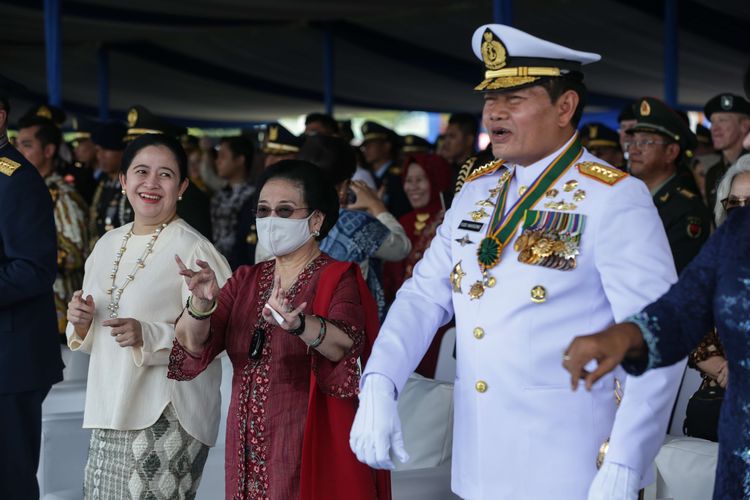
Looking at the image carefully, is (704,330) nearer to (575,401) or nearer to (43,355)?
(575,401)

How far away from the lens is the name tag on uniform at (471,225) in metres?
2.34

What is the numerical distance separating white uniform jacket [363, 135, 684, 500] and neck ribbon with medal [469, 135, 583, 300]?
1 centimetres

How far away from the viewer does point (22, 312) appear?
349 cm

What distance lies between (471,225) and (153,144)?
120 centimetres

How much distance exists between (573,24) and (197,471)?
29.9 feet

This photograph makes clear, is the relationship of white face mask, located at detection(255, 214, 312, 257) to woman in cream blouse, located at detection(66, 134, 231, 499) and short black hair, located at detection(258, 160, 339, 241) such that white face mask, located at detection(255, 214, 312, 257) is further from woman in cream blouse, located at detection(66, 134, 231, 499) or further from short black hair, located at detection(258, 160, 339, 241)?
woman in cream blouse, located at detection(66, 134, 231, 499)

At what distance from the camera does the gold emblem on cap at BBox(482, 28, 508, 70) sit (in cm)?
229

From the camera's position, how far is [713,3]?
1024 centimetres

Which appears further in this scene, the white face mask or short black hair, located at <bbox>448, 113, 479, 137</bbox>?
short black hair, located at <bbox>448, 113, 479, 137</bbox>

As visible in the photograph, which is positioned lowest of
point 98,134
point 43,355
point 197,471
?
point 197,471

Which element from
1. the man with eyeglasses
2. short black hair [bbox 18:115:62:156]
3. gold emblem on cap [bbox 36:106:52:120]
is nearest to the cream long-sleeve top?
the man with eyeglasses

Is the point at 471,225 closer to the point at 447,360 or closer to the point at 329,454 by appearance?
the point at 329,454

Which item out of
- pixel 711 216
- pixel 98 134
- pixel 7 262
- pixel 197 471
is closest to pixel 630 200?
pixel 197 471

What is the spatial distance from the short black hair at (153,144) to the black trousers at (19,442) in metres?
0.84
